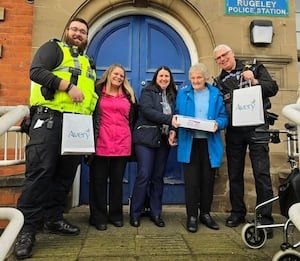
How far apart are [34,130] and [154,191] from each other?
4.75ft

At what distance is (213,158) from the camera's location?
333 centimetres

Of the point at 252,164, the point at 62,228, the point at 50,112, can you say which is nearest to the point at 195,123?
the point at 252,164

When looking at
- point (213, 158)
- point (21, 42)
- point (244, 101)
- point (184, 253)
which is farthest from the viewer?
point (21, 42)

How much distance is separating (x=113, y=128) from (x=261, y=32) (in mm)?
2528

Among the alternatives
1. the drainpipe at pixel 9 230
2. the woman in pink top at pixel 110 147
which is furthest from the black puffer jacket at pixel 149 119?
the drainpipe at pixel 9 230

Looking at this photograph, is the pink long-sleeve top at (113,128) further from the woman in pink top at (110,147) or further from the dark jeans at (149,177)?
the dark jeans at (149,177)

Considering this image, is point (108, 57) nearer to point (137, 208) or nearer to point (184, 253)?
point (137, 208)

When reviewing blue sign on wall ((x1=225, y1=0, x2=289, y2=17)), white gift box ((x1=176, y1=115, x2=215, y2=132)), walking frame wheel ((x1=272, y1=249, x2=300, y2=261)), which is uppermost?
blue sign on wall ((x1=225, y1=0, x2=289, y2=17))

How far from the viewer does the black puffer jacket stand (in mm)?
3342

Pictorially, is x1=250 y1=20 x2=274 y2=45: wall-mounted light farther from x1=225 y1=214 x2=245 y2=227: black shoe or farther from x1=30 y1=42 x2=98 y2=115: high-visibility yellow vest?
x1=30 y1=42 x2=98 y2=115: high-visibility yellow vest

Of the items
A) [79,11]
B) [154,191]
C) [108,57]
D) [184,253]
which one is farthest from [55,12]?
[184,253]

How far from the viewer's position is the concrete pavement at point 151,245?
253 centimetres

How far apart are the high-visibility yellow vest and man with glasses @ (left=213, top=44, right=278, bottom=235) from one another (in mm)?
1408

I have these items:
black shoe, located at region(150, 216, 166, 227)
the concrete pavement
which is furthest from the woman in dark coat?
the concrete pavement
